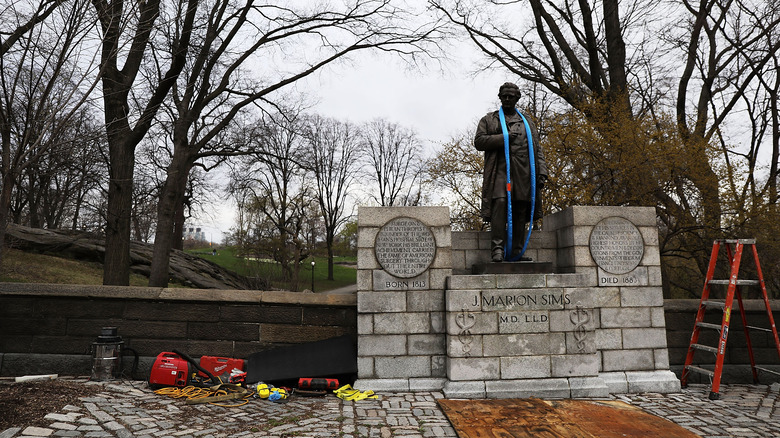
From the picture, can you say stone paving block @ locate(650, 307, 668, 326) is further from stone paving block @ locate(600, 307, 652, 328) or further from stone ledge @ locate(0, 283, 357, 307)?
stone ledge @ locate(0, 283, 357, 307)

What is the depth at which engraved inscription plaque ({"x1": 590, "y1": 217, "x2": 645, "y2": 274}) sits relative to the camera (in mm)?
5840

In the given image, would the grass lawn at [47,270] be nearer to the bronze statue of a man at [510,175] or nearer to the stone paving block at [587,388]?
the bronze statue of a man at [510,175]

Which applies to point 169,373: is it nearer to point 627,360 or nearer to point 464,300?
point 464,300

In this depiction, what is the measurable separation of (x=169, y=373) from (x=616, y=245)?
585 centimetres

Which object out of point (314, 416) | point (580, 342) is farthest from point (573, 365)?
point (314, 416)

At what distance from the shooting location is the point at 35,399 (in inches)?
167

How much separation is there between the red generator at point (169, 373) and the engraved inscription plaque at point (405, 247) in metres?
2.67

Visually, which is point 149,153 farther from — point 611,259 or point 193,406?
point 611,259

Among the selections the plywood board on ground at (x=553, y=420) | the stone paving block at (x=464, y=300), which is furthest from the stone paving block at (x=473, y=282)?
the plywood board on ground at (x=553, y=420)

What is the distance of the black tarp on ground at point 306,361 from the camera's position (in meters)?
5.39

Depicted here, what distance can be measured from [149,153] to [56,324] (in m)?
13.6

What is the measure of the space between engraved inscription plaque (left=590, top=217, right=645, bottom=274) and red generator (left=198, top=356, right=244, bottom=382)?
482 centimetres

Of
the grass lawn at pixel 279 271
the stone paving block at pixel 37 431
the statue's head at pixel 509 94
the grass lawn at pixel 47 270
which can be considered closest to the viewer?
the stone paving block at pixel 37 431

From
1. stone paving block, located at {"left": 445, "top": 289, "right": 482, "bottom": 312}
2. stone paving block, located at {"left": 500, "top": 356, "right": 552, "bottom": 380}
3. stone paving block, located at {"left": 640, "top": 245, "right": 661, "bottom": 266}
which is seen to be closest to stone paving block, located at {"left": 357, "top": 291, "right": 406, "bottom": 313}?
stone paving block, located at {"left": 445, "top": 289, "right": 482, "bottom": 312}
